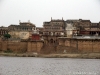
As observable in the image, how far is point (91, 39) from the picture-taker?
50.4 m

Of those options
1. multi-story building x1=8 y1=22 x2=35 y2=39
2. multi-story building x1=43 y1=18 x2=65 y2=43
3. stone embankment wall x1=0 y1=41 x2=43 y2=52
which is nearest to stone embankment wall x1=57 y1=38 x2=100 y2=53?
stone embankment wall x1=0 y1=41 x2=43 y2=52

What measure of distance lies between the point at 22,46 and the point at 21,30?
44.9ft

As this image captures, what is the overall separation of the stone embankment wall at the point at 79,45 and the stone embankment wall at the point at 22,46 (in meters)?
3.46

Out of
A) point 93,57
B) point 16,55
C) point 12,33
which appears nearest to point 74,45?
point 93,57

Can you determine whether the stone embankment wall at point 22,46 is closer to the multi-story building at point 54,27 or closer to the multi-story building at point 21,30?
the multi-story building at point 54,27

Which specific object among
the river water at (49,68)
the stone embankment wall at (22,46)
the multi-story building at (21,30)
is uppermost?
the multi-story building at (21,30)

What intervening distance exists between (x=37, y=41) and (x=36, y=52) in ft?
6.04

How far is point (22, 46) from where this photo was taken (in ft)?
177

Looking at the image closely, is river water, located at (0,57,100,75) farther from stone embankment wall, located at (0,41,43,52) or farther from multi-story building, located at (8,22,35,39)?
multi-story building, located at (8,22,35,39)

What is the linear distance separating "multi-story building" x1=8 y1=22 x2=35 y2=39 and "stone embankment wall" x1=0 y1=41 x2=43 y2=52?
9.59 m

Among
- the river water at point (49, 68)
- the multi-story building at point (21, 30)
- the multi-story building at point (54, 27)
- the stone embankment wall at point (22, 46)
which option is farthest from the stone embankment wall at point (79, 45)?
the river water at point (49, 68)

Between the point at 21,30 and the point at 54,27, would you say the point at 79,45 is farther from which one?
the point at 21,30

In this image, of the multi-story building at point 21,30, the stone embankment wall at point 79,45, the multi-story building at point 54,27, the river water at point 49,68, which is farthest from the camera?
the multi-story building at point 21,30

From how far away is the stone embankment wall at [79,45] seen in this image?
50.2 m
